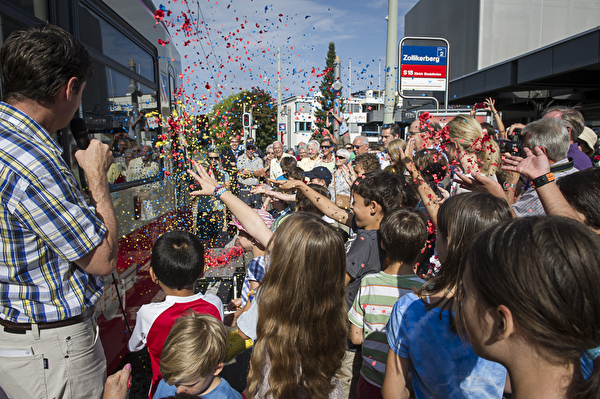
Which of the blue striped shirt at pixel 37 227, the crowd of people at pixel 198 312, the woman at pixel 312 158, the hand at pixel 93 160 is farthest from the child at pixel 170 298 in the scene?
the woman at pixel 312 158

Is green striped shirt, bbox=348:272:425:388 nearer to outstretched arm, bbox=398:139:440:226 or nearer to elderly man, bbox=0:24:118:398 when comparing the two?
outstretched arm, bbox=398:139:440:226

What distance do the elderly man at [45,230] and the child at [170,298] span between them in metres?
0.39

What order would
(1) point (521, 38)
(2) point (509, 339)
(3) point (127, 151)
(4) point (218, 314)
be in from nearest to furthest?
(2) point (509, 339) → (4) point (218, 314) → (3) point (127, 151) → (1) point (521, 38)

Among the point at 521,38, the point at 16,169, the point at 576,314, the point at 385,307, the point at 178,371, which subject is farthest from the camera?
the point at 521,38

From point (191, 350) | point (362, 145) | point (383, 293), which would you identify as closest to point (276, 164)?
point (362, 145)

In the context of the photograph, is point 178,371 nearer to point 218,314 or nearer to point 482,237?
point 218,314

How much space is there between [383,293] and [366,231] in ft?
2.34

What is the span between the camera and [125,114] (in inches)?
148

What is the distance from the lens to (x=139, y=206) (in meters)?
3.76

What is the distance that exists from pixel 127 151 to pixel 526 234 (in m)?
3.66

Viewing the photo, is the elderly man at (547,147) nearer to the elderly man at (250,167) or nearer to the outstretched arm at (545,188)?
the outstretched arm at (545,188)

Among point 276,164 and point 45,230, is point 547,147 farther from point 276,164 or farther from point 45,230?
point 276,164

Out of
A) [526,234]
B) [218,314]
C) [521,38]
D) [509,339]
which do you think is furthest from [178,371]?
[521,38]

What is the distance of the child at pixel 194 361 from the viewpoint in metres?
1.77
